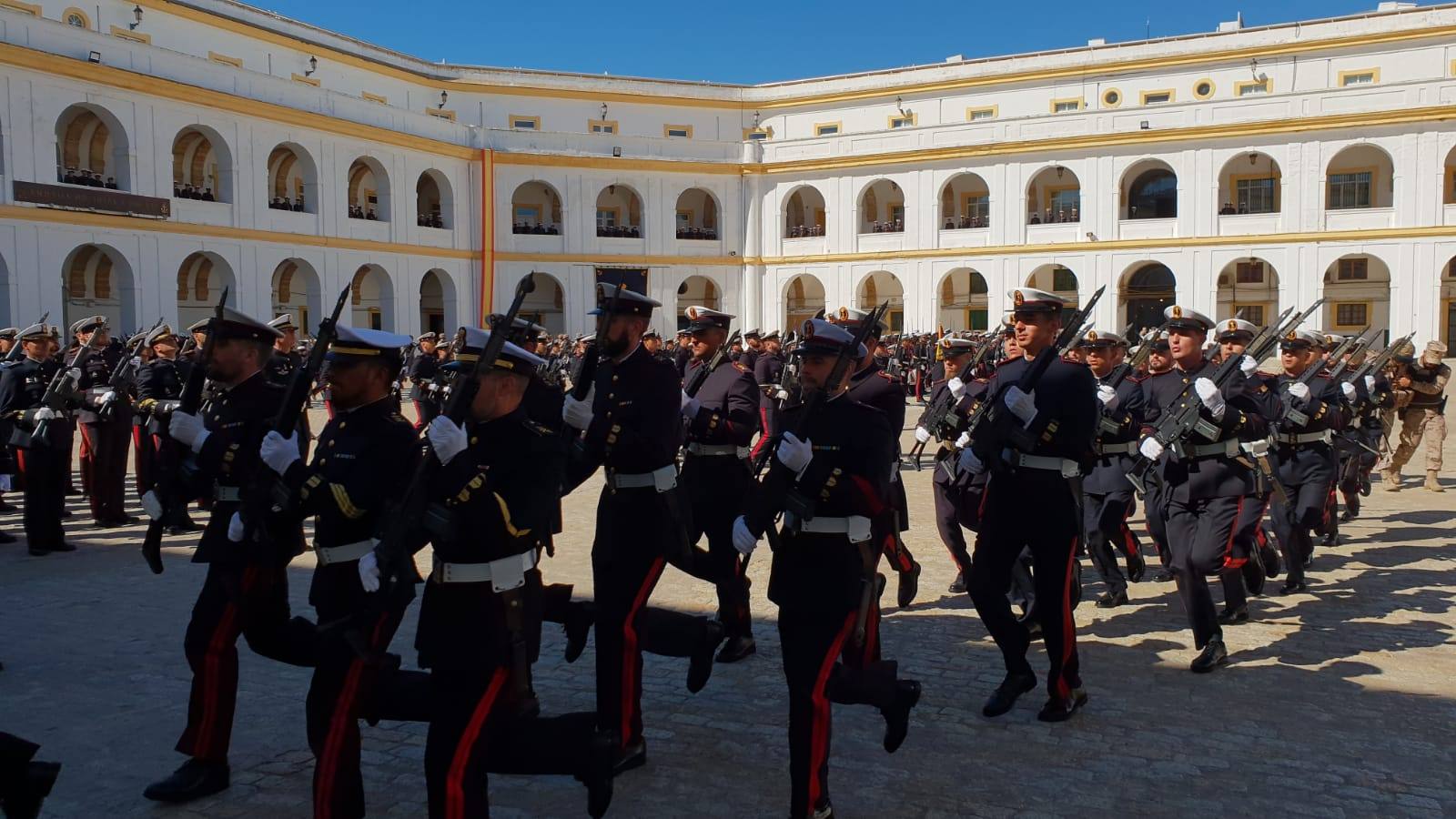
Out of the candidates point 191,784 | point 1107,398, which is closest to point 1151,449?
point 1107,398

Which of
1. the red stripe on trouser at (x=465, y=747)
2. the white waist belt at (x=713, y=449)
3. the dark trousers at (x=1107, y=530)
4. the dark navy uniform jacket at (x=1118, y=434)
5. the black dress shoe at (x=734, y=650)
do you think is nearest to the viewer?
the red stripe on trouser at (x=465, y=747)

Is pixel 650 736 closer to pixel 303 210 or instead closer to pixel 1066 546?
pixel 1066 546

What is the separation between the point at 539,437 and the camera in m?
3.93

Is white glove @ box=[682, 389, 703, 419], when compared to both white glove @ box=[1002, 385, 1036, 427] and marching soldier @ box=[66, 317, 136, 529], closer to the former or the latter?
white glove @ box=[1002, 385, 1036, 427]

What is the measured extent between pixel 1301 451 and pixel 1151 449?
305cm

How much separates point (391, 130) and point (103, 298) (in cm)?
1023

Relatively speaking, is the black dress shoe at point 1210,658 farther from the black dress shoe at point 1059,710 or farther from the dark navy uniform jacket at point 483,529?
the dark navy uniform jacket at point 483,529

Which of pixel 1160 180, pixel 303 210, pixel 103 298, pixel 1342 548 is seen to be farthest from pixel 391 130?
pixel 1342 548

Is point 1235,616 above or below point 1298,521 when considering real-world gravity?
below

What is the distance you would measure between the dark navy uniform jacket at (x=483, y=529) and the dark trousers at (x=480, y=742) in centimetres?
8

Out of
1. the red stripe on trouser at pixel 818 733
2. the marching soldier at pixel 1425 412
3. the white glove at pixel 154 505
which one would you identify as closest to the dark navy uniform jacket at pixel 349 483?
the white glove at pixel 154 505

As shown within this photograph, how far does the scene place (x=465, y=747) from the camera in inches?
143

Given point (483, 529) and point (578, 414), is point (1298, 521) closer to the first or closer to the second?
point (578, 414)

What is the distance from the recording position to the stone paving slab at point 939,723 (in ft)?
14.8
